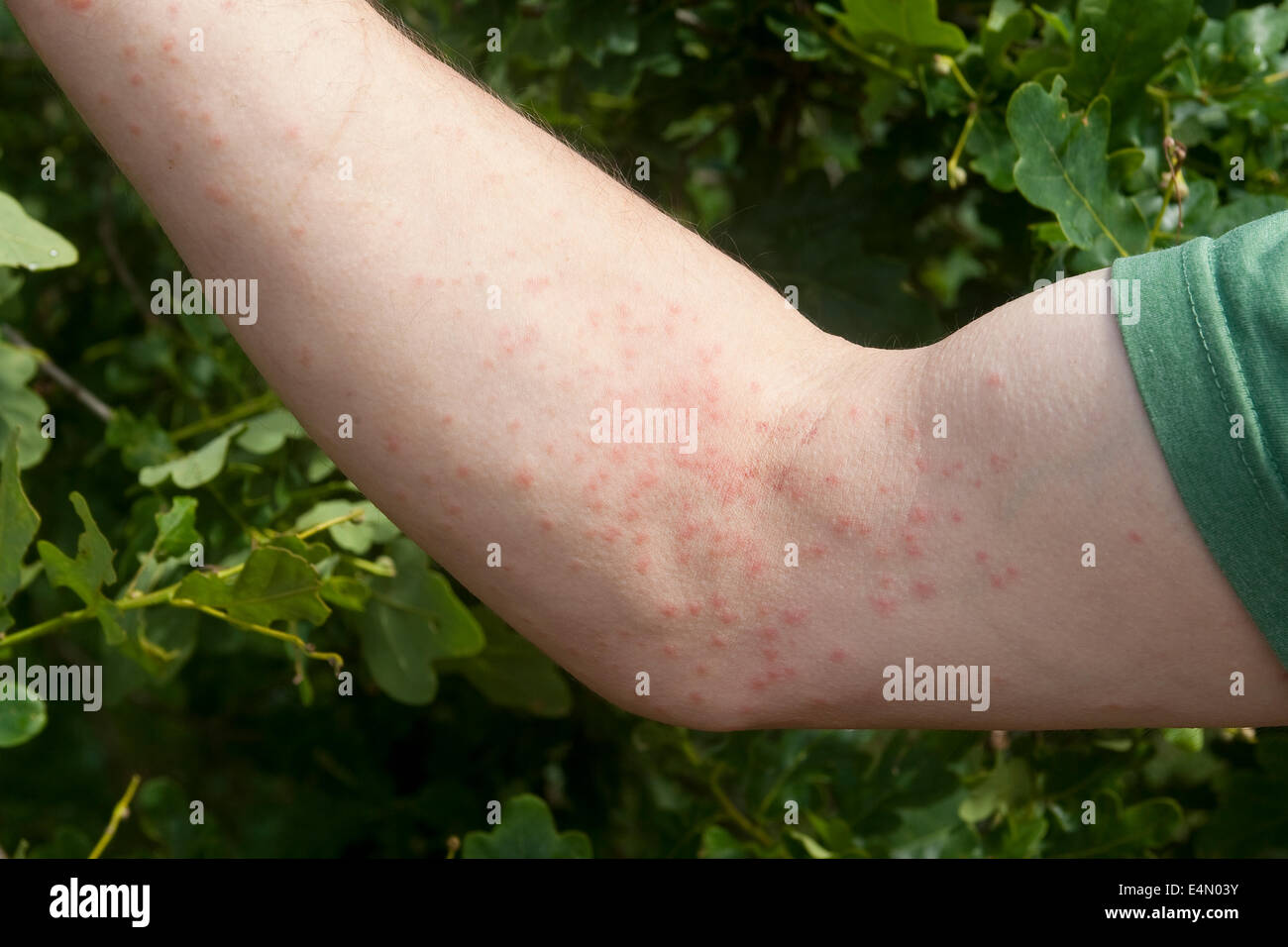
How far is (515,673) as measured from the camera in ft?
4.33

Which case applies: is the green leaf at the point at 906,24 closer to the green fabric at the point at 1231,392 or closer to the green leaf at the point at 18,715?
the green fabric at the point at 1231,392

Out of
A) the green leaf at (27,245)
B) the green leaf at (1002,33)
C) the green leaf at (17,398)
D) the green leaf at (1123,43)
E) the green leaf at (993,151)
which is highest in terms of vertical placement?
the green leaf at (1002,33)

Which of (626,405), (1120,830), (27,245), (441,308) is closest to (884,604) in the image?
(626,405)

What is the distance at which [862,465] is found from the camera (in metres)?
0.79

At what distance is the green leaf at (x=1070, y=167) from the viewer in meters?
1.03

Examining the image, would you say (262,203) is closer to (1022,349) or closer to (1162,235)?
→ (1022,349)

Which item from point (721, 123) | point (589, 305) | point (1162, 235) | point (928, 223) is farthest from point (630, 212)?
point (928, 223)

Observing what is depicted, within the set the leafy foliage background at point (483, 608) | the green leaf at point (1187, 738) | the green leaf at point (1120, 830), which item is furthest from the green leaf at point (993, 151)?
the green leaf at point (1120, 830)

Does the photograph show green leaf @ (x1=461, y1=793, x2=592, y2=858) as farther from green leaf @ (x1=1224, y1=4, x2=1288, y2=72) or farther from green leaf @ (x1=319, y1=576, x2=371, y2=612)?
green leaf @ (x1=1224, y1=4, x2=1288, y2=72)

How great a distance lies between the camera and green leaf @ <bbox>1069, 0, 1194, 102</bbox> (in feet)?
3.54

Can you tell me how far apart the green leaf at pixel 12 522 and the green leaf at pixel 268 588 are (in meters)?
0.13

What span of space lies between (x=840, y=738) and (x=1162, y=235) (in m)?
0.66

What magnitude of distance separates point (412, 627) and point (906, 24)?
78cm

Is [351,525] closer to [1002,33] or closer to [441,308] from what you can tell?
[441,308]
